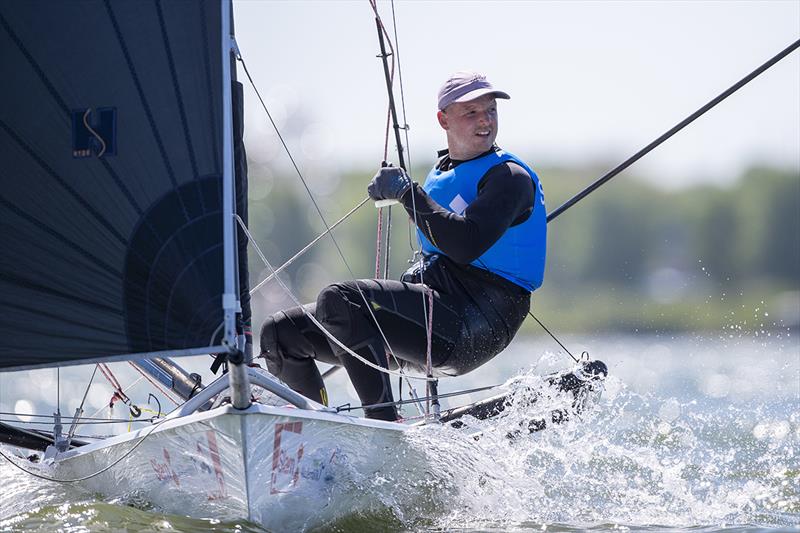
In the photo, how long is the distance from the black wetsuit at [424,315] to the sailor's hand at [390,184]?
3cm

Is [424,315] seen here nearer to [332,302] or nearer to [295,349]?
[332,302]

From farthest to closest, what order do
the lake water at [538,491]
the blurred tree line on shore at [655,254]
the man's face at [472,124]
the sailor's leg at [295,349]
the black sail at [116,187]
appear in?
the blurred tree line on shore at [655,254] < the man's face at [472,124] < the sailor's leg at [295,349] < the lake water at [538,491] < the black sail at [116,187]

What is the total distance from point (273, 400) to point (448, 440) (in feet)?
1.82

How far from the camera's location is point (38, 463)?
3.51 m

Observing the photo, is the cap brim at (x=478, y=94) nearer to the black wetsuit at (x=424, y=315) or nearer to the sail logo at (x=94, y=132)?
the black wetsuit at (x=424, y=315)

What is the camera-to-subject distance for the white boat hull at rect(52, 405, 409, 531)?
2.73 meters

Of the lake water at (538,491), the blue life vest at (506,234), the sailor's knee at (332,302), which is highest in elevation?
the blue life vest at (506,234)

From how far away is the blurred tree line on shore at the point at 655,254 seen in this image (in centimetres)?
4244

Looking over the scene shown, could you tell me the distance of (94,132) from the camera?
116 inches

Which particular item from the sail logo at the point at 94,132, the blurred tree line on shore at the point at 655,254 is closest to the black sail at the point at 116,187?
the sail logo at the point at 94,132

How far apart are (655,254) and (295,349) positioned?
47.1m

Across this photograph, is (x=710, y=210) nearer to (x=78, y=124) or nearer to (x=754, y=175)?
(x=754, y=175)

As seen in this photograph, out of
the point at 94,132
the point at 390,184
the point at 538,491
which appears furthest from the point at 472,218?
the point at 94,132

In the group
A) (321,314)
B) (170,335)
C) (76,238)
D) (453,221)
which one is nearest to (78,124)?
(76,238)
